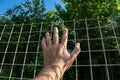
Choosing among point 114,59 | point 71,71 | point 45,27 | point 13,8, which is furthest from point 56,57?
point 13,8

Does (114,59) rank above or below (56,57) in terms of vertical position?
below

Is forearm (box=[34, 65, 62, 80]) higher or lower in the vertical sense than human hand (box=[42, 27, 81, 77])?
lower

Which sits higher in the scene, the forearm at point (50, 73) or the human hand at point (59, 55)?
the human hand at point (59, 55)

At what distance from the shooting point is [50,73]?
1.39 feet

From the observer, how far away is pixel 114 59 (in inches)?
365

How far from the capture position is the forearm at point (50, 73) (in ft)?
1.34

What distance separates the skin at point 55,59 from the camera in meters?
0.43

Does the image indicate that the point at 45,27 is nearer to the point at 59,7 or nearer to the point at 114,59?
the point at 59,7

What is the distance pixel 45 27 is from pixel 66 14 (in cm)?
166

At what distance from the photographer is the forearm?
41 cm

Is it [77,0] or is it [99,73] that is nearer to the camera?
[99,73]

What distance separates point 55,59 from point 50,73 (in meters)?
0.06

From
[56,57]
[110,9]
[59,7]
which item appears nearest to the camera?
[56,57]

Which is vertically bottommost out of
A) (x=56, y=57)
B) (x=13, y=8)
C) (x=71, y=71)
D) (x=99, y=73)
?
(x=99, y=73)
